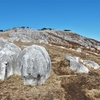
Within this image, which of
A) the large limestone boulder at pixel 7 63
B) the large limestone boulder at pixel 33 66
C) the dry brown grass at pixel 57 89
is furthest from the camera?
the large limestone boulder at pixel 7 63

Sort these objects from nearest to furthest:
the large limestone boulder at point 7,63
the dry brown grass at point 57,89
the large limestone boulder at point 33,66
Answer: the dry brown grass at point 57,89
the large limestone boulder at point 33,66
the large limestone boulder at point 7,63

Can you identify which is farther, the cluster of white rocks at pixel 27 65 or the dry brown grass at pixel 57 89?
the cluster of white rocks at pixel 27 65

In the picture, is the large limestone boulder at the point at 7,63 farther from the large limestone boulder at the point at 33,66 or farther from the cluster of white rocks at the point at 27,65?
the large limestone boulder at the point at 33,66

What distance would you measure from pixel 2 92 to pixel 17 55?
6077 millimetres

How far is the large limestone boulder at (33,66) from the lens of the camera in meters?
20.4

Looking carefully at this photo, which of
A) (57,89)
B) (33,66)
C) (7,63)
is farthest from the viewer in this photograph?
(7,63)

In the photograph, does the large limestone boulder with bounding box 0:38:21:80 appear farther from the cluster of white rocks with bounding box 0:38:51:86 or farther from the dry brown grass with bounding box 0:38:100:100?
the dry brown grass with bounding box 0:38:100:100

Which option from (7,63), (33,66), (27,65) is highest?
(7,63)

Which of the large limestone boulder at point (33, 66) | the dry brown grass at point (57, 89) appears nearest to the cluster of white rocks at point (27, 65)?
the large limestone boulder at point (33, 66)

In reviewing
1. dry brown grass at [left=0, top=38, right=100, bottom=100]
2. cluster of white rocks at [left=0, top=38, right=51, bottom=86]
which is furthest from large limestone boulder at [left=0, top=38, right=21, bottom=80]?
dry brown grass at [left=0, top=38, right=100, bottom=100]

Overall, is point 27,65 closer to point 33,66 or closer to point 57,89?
point 33,66

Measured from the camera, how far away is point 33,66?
20.6m

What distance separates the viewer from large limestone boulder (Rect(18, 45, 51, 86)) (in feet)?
67.1

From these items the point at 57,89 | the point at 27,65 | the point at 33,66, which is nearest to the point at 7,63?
the point at 27,65
